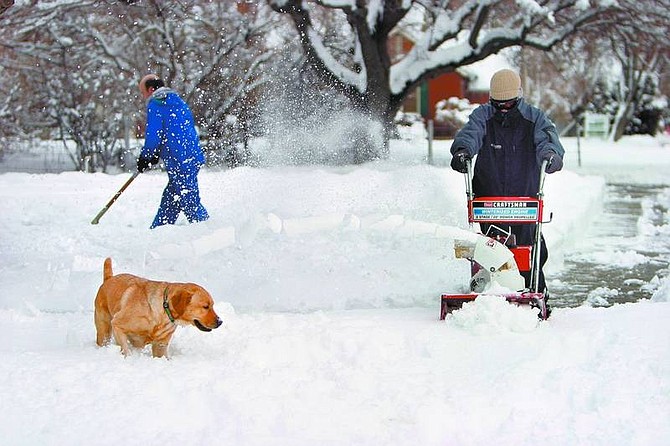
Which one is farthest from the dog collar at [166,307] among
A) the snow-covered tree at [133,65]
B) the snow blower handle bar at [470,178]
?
the snow-covered tree at [133,65]

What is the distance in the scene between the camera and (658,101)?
49.6 meters

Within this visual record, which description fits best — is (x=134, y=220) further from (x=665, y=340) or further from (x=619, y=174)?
(x=619, y=174)

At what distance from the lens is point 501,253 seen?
19.4ft

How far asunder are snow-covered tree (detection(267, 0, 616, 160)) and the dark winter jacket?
12.2 m

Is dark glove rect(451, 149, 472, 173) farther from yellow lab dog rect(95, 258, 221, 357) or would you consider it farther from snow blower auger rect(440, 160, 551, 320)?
yellow lab dog rect(95, 258, 221, 357)

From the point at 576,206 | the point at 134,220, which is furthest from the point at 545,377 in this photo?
the point at 576,206

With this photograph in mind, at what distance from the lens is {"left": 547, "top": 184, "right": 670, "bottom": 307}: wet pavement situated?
7992 mm

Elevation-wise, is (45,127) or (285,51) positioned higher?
(285,51)

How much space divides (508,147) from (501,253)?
32.8 inches

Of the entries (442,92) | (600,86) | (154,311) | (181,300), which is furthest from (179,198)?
(442,92)

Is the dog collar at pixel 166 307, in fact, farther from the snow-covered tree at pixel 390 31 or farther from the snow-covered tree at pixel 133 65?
the snow-covered tree at pixel 133 65

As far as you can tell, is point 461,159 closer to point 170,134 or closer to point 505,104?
point 505,104

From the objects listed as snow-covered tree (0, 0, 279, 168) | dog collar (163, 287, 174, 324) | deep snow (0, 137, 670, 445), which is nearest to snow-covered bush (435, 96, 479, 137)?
snow-covered tree (0, 0, 279, 168)

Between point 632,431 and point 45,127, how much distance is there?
17.5 metres
